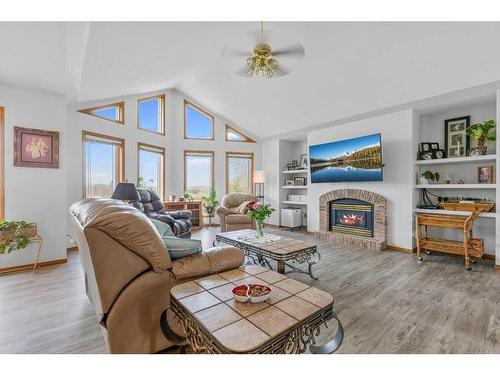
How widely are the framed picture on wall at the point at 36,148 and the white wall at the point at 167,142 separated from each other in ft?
2.93

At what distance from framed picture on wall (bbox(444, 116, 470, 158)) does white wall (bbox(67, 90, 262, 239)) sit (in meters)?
4.46

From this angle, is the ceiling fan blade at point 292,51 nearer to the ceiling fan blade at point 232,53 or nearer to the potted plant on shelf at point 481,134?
the ceiling fan blade at point 232,53

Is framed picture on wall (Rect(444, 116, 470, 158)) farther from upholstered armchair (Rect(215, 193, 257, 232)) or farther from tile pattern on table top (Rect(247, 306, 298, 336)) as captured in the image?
tile pattern on table top (Rect(247, 306, 298, 336))

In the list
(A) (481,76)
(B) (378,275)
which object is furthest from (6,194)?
(A) (481,76)

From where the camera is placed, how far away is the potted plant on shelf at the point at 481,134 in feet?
11.4

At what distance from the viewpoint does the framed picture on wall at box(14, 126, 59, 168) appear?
3.24 m

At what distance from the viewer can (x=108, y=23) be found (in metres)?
2.45

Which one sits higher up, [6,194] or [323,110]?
[323,110]

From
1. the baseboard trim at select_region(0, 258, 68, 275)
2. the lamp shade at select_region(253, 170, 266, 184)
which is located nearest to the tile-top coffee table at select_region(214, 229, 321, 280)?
the baseboard trim at select_region(0, 258, 68, 275)

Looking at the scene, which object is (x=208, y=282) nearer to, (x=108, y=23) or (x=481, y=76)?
(x=108, y=23)

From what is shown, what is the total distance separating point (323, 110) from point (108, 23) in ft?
12.9
